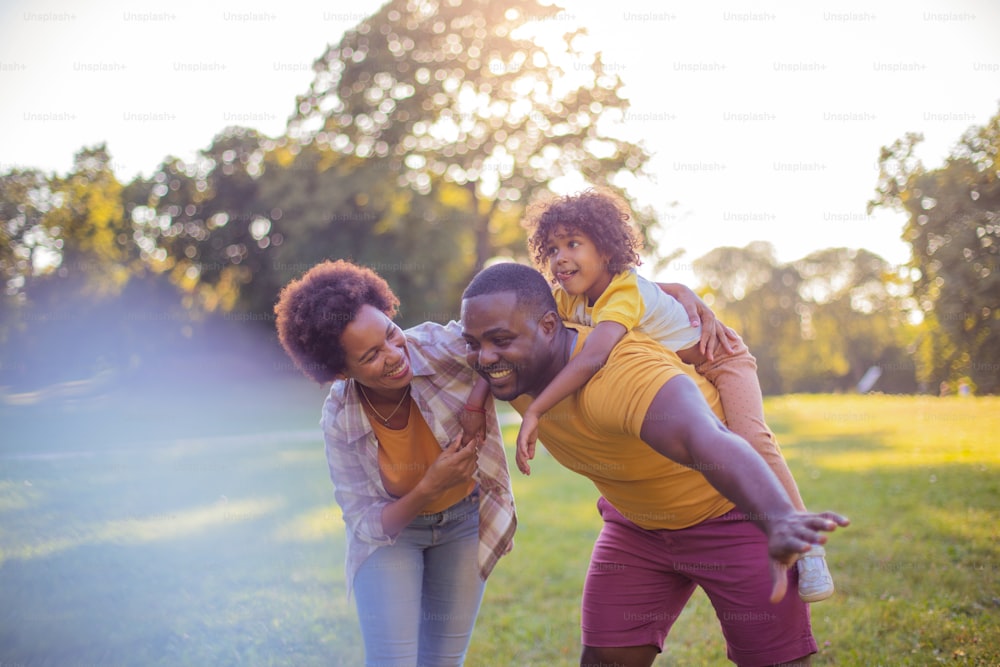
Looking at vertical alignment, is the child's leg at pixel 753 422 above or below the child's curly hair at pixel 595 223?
below

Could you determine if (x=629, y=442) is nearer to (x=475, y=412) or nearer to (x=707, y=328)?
(x=475, y=412)

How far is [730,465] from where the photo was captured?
2.38m

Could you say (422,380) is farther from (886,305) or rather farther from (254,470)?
(886,305)

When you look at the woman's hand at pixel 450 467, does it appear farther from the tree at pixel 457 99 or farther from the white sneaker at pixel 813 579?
the tree at pixel 457 99

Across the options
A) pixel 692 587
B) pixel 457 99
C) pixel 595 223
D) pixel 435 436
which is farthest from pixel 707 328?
pixel 457 99

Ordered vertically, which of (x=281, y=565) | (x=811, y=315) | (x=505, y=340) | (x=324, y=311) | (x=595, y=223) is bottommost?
(x=811, y=315)

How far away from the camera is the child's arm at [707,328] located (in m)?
3.73

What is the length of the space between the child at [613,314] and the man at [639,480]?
88mm

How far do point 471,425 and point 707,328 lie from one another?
1.20 m

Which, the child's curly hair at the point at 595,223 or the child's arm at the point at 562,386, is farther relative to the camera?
the child's curly hair at the point at 595,223

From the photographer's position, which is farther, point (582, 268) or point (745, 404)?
point (582, 268)

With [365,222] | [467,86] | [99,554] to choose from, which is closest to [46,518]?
[99,554]

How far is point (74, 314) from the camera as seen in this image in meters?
11.1

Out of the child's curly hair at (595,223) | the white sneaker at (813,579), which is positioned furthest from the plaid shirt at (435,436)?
the white sneaker at (813,579)
